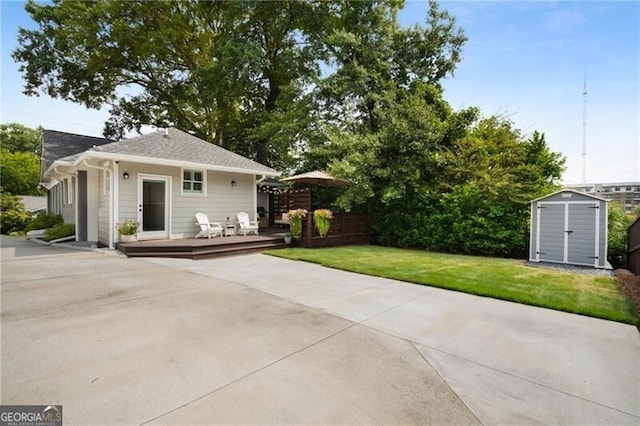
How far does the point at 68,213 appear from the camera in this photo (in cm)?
1258

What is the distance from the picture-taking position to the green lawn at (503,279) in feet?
14.3

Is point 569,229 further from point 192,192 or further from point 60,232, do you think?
point 60,232

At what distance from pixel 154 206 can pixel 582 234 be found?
12458 millimetres

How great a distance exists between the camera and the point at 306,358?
2.68m

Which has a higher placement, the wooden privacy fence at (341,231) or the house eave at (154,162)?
the house eave at (154,162)

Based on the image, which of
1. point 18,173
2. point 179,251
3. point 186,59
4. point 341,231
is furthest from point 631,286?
point 18,173

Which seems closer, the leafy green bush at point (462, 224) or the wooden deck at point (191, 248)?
the wooden deck at point (191, 248)

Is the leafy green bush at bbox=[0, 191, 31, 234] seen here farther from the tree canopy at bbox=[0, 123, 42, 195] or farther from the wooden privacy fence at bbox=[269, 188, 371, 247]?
the wooden privacy fence at bbox=[269, 188, 371, 247]

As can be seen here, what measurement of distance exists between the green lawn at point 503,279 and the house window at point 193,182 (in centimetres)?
386

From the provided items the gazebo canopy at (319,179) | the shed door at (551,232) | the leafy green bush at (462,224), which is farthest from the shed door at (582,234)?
the gazebo canopy at (319,179)

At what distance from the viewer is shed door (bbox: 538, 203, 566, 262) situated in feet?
25.4

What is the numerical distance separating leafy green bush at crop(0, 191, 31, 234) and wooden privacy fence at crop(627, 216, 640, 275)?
27.0 meters

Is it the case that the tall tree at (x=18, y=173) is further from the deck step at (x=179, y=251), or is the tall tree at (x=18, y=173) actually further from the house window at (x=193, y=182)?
the deck step at (x=179, y=251)

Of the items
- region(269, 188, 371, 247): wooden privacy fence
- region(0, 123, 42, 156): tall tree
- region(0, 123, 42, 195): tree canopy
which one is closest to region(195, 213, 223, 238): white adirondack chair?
region(269, 188, 371, 247): wooden privacy fence
